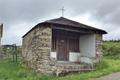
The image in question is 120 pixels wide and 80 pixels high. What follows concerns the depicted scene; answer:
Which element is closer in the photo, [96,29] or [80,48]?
[96,29]

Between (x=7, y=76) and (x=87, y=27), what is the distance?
262 inches

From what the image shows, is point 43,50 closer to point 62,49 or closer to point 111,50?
point 62,49

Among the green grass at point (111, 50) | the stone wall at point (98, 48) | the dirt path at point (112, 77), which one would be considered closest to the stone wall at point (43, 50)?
the dirt path at point (112, 77)

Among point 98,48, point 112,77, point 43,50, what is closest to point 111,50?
point 98,48

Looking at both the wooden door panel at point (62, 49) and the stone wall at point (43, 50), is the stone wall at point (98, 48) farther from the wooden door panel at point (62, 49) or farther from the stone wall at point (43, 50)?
the stone wall at point (43, 50)

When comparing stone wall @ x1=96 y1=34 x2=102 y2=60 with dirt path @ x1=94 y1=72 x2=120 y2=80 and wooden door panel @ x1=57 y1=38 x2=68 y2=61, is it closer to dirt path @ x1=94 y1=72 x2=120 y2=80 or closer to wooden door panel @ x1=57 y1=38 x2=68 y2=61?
wooden door panel @ x1=57 y1=38 x2=68 y2=61

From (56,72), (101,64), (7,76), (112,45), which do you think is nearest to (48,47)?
(56,72)

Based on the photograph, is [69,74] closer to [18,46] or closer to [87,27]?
[87,27]

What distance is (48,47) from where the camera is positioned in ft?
57.5

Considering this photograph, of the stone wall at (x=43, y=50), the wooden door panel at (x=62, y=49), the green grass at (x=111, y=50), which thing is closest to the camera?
the stone wall at (x=43, y=50)

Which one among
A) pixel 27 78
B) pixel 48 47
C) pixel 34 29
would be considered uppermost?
pixel 34 29

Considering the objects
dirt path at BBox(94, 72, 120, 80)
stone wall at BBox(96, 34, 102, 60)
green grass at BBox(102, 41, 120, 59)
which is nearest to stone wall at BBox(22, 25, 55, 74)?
dirt path at BBox(94, 72, 120, 80)

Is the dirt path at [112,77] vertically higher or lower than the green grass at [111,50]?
lower

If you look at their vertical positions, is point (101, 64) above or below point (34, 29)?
below
